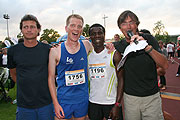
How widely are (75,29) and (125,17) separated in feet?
2.71

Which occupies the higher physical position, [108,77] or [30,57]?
[30,57]

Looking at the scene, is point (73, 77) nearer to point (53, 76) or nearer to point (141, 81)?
point (53, 76)

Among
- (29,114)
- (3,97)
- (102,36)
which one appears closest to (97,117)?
(29,114)

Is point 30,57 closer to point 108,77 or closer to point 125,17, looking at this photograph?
point 108,77

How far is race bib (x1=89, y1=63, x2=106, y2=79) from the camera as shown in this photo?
2.30 m

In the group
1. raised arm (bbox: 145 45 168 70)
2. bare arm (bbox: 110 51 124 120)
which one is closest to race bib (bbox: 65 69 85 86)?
bare arm (bbox: 110 51 124 120)

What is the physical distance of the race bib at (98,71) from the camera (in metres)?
2.30

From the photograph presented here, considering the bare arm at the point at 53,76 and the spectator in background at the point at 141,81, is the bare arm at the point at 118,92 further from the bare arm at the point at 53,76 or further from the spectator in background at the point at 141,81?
the bare arm at the point at 53,76

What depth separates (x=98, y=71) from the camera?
2.32 meters

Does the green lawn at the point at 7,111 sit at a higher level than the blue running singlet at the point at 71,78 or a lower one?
lower

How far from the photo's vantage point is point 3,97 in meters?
5.54

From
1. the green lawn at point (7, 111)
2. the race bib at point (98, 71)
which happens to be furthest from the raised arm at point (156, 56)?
the green lawn at point (7, 111)

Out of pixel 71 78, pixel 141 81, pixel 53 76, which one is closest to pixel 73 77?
pixel 71 78

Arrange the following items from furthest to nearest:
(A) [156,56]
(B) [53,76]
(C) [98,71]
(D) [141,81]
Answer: (C) [98,71] < (B) [53,76] < (D) [141,81] < (A) [156,56]
